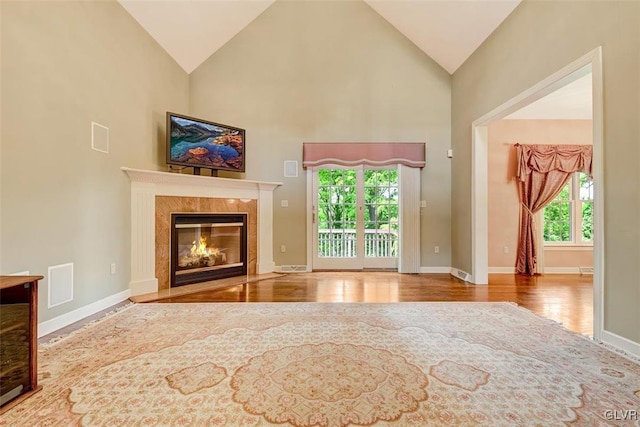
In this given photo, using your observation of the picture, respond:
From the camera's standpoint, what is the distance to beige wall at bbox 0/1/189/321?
2090mm

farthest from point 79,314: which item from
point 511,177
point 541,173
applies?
point 541,173

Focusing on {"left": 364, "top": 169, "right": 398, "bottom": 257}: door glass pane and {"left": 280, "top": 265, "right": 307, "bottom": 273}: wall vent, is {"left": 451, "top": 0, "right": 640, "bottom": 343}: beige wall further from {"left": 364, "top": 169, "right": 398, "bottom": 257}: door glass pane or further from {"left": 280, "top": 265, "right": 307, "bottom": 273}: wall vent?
{"left": 280, "top": 265, "right": 307, "bottom": 273}: wall vent

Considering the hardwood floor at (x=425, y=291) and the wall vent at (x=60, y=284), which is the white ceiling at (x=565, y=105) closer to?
the hardwood floor at (x=425, y=291)

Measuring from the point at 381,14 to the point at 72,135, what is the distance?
4.66m

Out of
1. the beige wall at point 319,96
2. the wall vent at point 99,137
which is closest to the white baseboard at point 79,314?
the wall vent at point 99,137

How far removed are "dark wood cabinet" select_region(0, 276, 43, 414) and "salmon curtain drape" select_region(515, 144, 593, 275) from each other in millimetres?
5874

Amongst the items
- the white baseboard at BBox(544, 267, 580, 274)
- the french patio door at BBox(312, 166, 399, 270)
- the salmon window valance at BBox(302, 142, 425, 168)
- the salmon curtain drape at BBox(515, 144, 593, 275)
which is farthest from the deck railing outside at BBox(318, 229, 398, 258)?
the white baseboard at BBox(544, 267, 580, 274)

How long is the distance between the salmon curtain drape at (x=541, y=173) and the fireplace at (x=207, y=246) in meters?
4.67

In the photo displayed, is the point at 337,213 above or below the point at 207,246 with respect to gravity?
above

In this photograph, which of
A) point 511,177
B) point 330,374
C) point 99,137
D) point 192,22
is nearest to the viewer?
point 330,374

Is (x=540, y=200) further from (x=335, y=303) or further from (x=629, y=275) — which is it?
(x=335, y=303)

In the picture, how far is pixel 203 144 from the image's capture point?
4059mm

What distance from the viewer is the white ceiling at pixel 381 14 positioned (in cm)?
344

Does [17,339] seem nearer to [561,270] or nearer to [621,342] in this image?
[621,342]
